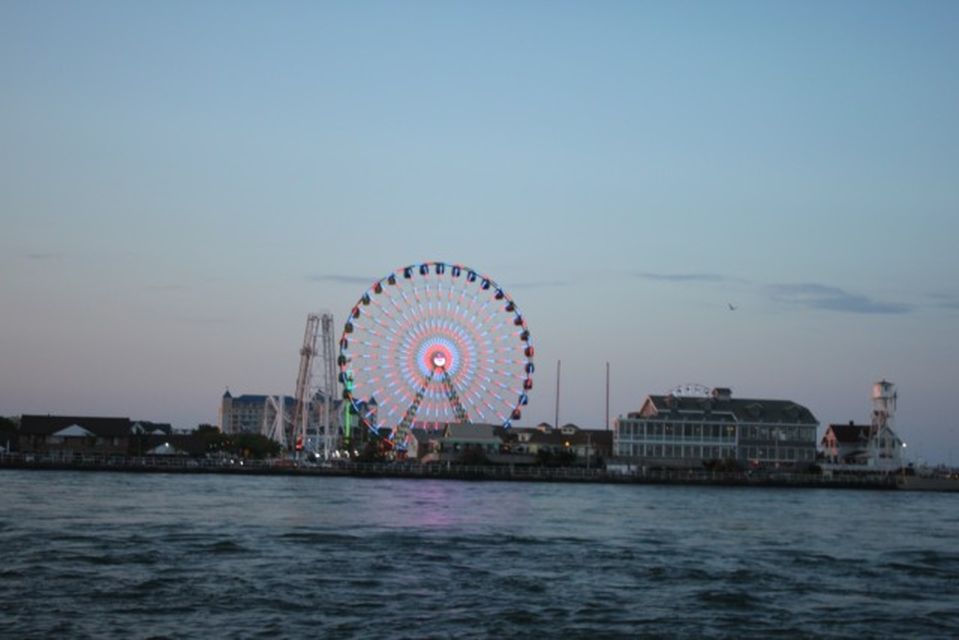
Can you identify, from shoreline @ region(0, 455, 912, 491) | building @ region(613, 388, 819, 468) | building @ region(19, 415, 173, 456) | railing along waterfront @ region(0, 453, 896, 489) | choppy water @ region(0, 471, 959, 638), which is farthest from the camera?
building @ region(613, 388, 819, 468)

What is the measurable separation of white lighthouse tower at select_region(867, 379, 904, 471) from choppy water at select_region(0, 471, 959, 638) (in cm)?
5500

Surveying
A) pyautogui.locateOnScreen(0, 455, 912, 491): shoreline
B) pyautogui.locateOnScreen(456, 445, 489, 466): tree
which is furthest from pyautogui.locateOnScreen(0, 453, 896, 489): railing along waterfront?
pyautogui.locateOnScreen(456, 445, 489, 466): tree

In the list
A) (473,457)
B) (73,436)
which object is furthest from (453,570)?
(73,436)

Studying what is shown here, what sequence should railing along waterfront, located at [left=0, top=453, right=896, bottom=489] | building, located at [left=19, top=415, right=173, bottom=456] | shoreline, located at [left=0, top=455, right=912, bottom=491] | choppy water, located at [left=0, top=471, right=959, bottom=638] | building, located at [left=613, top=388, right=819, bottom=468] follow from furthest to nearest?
building, located at [left=613, top=388, right=819, bottom=468], building, located at [left=19, top=415, right=173, bottom=456], railing along waterfront, located at [left=0, top=453, right=896, bottom=489], shoreline, located at [left=0, top=455, right=912, bottom=491], choppy water, located at [left=0, top=471, right=959, bottom=638]

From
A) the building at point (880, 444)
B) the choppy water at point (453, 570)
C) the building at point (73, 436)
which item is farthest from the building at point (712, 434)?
the choppy water at point (453, 570)

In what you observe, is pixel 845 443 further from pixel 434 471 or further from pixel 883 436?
pixel 434 471

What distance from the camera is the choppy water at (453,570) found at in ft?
90.3

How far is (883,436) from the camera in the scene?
402 feet

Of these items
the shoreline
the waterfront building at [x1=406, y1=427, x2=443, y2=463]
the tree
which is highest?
the waterfront building at [x1=406, y1=427, x2=443, y2=463]

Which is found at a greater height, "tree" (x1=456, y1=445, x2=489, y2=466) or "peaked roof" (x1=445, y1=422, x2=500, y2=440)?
"peaked roof" (x1=445, y1=422, x2=500, y2=440)

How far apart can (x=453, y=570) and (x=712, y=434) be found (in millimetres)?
87364

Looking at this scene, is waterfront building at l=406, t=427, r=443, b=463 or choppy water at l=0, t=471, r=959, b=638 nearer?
choppy water at l=0, t=471, r=959, b=638

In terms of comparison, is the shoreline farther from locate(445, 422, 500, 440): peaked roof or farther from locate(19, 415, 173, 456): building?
locate(445, 422, 500, 440): peaked roof

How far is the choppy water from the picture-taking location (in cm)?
2752
